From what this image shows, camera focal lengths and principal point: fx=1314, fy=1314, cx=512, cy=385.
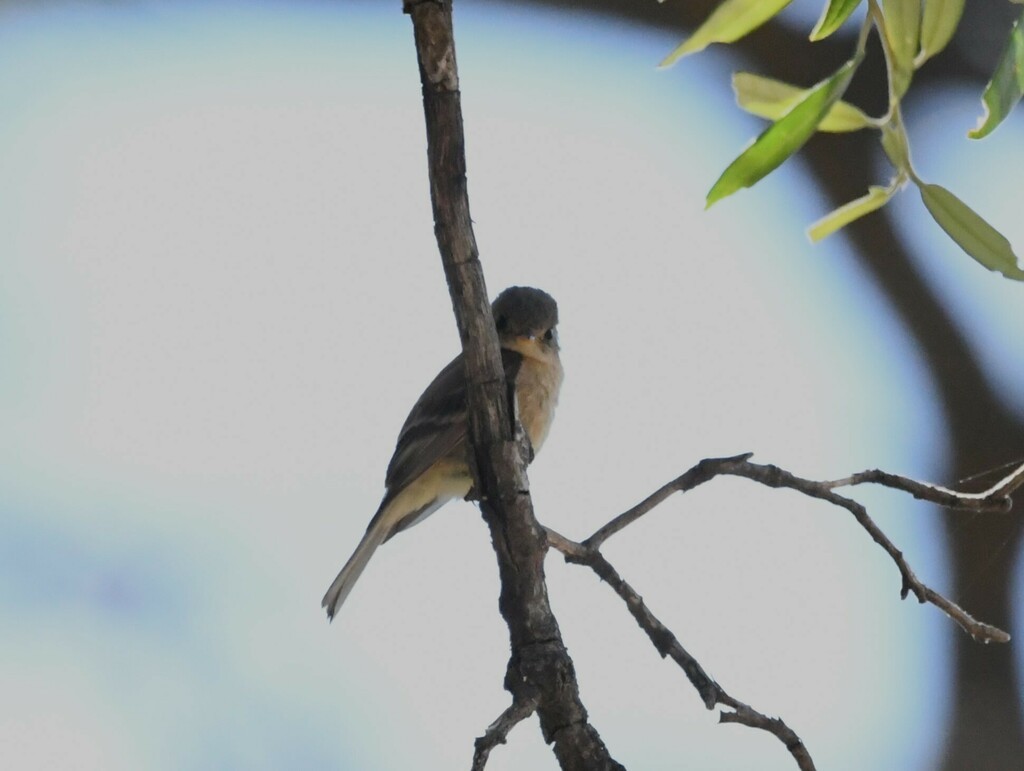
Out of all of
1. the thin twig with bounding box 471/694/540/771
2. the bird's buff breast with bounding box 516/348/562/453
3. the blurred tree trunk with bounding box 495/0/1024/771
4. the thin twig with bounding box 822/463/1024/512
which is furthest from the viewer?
the blurred tree trunk with bounding box 495/0/1024/771

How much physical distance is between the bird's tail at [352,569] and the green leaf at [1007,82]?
243 cm

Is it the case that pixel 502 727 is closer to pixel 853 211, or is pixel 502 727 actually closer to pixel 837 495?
pixel 837 495

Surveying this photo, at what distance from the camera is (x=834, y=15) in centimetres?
129

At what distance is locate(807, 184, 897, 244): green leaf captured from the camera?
1497 mm

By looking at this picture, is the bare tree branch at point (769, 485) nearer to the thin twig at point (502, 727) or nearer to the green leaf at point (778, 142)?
the thin twig at point (502, 727)

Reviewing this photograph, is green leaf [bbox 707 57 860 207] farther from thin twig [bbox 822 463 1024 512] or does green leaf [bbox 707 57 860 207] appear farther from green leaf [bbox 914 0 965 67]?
thin twig [bbox 822 463 1024 512]

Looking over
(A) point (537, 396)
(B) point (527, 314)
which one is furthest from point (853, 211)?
(B) point (527, 314)

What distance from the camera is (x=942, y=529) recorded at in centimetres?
408

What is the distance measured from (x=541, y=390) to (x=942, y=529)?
1.39 m

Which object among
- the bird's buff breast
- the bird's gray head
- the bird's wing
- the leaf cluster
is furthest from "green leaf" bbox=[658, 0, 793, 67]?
the bird's gray head

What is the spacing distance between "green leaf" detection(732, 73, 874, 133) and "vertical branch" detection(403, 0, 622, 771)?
0.39 m

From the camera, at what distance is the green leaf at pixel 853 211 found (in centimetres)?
150

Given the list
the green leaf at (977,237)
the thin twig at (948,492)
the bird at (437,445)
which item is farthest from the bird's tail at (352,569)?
the green leaf at (977,237)

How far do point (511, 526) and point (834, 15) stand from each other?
783mm
